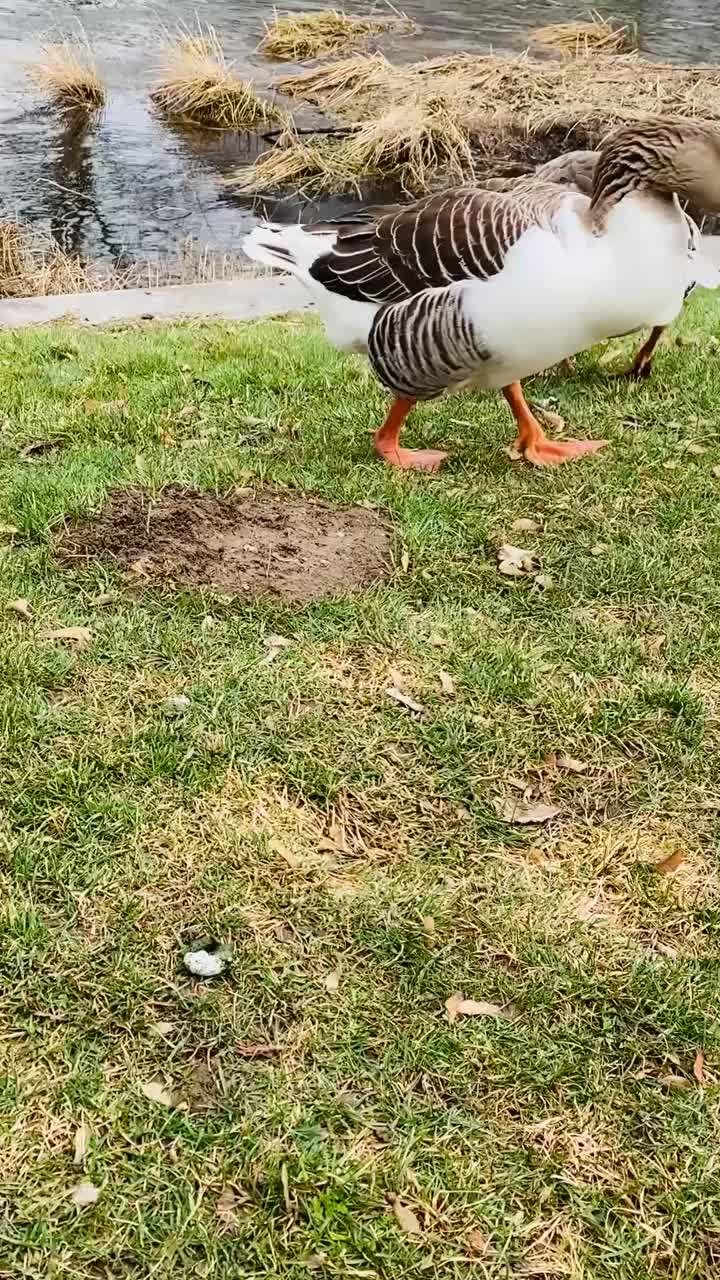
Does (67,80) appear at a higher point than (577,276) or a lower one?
lower

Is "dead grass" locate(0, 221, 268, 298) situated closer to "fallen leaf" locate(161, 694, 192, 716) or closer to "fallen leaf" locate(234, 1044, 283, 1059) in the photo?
"fallen leaf" locate(161, 694, 192, 716)

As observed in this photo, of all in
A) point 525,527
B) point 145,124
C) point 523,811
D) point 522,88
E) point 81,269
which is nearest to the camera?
point 523,811

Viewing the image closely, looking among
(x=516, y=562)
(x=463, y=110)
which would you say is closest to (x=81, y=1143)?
(x=516, y=562)

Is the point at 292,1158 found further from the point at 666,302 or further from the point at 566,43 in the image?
the point at 566,43

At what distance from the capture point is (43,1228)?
1.85 m

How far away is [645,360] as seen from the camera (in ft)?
17.2

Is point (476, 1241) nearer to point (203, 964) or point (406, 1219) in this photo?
point (406, 1219)

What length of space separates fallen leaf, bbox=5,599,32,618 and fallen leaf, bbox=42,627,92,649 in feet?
0.42

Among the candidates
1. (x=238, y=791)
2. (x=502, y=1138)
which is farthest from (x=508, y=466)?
(x=502, y=1138)

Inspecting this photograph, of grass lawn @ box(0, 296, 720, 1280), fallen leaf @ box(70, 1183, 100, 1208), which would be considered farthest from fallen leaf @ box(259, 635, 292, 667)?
fallen leaf @ box(70, 1183, 100, 1208)

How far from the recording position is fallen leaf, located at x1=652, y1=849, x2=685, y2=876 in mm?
2605

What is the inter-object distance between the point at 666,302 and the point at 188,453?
75.4 inches

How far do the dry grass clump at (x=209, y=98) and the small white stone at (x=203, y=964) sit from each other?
16043 millimetres

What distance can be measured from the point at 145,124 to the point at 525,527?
47.4ft
